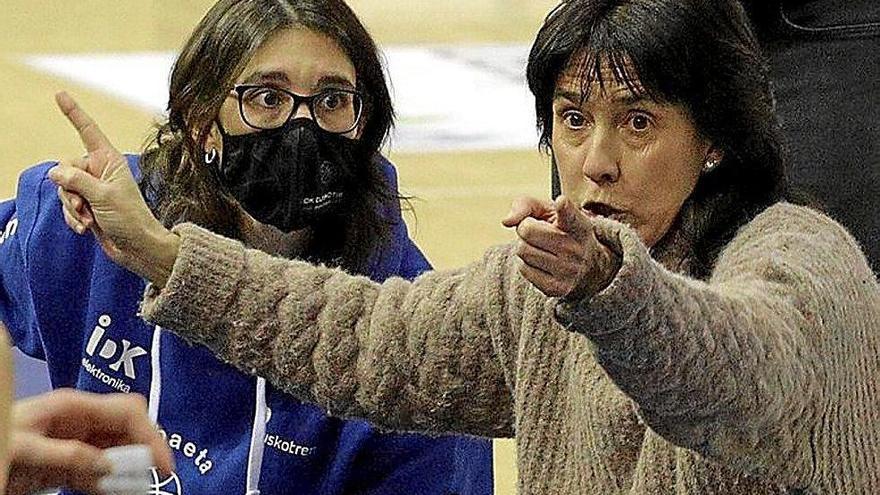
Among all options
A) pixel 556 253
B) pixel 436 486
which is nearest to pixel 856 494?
pixel 556 253

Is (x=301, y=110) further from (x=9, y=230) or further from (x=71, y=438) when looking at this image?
(x=71, y=438)

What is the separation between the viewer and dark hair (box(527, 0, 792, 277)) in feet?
4.28

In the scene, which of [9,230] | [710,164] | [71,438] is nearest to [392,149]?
[9,230]

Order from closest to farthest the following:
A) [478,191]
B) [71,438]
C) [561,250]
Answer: [71,438], [561,250], [478,191]

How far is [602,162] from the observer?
1.29 m

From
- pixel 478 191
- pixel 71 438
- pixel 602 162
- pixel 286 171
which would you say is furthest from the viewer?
pixel 478 191

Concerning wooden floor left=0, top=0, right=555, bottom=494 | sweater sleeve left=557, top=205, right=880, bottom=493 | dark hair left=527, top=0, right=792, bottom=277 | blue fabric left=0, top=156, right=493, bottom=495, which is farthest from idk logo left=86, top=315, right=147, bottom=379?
wooden floor left=0, top=0, right=555, bottom=494

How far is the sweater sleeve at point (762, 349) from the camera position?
1054 millimetres

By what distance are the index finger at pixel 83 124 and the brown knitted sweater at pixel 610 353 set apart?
0.10 metres

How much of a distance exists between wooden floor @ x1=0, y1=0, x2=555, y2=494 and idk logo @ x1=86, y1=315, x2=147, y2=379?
103 centimetres

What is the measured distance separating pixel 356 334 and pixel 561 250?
1.47 ft

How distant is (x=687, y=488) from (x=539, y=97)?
34cm

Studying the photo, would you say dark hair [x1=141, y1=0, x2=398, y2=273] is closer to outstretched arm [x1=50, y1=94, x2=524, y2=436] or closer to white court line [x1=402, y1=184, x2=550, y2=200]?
outstretched arm [x1=50, y1=94, x2=524, y2=436]

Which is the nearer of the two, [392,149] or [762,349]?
[762,349]
